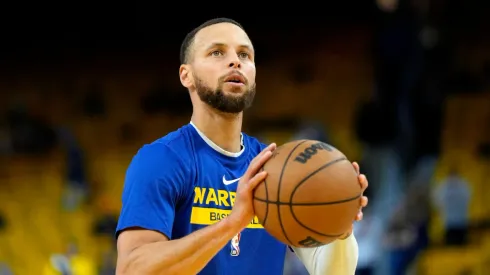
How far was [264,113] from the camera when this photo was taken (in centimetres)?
1266

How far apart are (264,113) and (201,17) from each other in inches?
88.3

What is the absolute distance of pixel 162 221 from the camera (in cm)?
298

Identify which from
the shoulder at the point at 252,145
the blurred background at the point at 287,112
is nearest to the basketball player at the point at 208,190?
the shoulder at the point at 252,145

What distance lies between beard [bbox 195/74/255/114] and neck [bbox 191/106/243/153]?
0.22 ft

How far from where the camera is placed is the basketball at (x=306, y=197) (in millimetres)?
2801

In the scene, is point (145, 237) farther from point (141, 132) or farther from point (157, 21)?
point (157, 21)

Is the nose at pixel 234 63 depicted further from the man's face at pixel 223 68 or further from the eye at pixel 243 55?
the eye at pixel 243 55

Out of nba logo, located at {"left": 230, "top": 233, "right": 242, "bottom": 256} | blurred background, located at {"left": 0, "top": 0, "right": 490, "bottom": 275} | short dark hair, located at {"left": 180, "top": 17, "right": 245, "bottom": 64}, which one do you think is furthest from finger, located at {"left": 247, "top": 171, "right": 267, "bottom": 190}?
blurred background, located at {"left": 0, "top": 0, "right": 490, "bottom": 275}

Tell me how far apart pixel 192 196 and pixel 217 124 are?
0.41 m

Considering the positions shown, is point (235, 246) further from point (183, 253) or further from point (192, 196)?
point (183, 253)

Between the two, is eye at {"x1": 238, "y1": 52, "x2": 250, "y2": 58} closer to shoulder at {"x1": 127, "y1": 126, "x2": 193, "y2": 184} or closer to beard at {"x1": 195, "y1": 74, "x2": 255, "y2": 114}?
beard at {"x1": 195, "y1": 74, "x2": 255, "y2": 114}

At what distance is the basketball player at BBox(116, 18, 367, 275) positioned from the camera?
2797mm

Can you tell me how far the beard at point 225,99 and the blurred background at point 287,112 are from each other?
5558 millimetres

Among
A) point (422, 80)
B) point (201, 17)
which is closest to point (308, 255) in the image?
point (422, 80)
